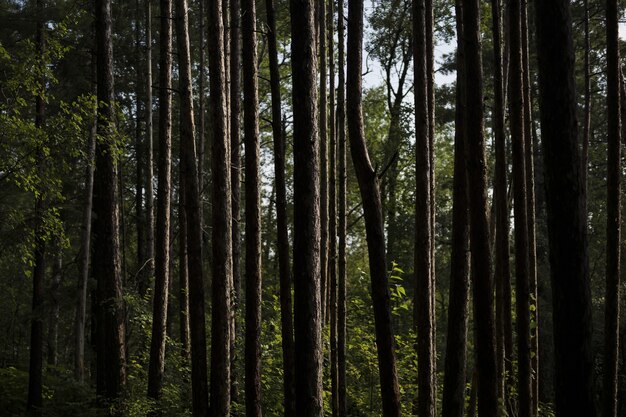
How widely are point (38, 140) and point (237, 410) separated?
232 inches

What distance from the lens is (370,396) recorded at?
12.5 metres

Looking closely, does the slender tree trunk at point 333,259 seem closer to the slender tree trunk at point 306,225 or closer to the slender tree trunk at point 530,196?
→ the slender tree trunk at point 530,196

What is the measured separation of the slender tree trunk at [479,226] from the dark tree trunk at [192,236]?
4816 millimetres

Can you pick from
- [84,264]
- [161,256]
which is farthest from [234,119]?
[84,264]

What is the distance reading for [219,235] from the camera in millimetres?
9648

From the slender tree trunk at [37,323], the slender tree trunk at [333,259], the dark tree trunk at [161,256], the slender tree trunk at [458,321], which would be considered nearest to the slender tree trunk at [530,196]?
the slender tree trunk at [458,321]

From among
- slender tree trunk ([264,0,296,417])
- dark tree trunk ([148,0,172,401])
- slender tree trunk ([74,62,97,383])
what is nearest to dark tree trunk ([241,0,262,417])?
slender tree trunk ([264,0,296,417])

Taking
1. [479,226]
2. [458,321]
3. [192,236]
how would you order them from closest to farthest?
[479,226] < [458,321] < [192,236]

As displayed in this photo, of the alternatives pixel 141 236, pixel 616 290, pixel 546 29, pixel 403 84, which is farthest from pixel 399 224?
pixel 546 29

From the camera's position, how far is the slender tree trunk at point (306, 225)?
643 centimetres

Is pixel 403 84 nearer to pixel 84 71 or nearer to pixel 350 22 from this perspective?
pixel 84 71

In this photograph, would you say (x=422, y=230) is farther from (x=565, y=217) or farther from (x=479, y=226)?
(x=565, y=217)

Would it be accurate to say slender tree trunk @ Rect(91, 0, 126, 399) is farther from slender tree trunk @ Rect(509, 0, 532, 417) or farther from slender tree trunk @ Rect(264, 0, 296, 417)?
slender tree trunk @ Rect(509, 0, 532, 417)

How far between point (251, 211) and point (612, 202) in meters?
6.36
